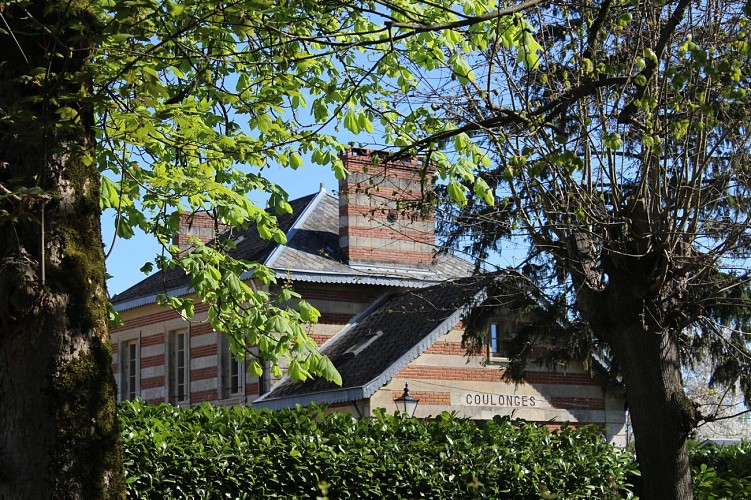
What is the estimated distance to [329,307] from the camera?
25312 millimetres

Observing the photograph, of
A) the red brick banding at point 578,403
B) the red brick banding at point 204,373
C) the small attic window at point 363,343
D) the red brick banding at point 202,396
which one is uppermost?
the small attic window at point 363,343

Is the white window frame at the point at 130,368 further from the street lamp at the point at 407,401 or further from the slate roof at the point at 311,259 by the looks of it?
the street lamp at the point at 407,401

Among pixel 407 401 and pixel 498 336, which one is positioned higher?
pixel 498 336

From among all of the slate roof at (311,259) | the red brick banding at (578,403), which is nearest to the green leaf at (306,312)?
the slate roof at (311,259)

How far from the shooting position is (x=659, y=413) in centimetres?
1076

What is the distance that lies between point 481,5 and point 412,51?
934 mm

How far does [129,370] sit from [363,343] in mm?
9296

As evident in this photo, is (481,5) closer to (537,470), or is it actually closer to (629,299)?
(629,299)

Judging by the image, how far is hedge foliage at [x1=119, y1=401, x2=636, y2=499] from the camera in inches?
375

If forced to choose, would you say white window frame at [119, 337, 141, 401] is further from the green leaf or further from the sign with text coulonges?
the green leaf

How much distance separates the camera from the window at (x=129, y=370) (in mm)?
29188

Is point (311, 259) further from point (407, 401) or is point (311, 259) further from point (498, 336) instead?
point (407, 401)

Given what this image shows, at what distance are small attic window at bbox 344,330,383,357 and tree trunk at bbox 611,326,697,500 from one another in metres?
12.8

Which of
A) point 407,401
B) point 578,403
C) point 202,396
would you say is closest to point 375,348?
point 407,401
